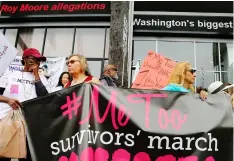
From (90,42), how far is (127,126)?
7.94 meters

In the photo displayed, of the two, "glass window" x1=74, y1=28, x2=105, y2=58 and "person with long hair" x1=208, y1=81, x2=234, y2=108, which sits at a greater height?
"glass window" x1=74, y1=28, x2=105, y2=58

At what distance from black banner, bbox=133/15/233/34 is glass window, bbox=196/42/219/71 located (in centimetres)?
45

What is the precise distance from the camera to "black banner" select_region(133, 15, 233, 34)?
1073 cm

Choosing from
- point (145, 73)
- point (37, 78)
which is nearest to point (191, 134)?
point (37, 78)

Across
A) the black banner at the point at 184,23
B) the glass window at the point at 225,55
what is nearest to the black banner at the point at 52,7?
the black banner at the point at 184,23

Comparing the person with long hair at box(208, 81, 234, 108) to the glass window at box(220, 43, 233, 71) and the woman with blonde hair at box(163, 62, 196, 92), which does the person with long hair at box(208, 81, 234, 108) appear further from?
the glass window at box(220, 43, 233, 71)

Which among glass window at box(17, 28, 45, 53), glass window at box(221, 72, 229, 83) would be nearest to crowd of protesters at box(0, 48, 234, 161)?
glass window at box(221, 72, 229, 83)

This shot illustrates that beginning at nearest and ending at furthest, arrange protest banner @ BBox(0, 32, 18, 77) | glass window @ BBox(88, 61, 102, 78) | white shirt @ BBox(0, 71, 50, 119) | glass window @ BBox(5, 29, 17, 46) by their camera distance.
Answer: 1. white shirt @ BBox(0, 71, 50, 119)
2. protest banner @ BBox(0, 32, 18, 77)
3. glass window @ BBox(88, 61, 102, 78)
4. glass window @ BBox(5, 29, 17, 46)

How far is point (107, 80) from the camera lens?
498 centimetres

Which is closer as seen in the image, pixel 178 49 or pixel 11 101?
pixel 11 101

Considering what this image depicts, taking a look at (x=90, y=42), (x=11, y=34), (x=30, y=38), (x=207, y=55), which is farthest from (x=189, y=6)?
(x=11, y=34)

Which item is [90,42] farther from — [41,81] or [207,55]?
[41,81]

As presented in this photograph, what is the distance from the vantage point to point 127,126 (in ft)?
10.5

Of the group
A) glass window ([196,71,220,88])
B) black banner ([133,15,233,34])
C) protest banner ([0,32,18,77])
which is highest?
black banner ([133,15,233,34])
